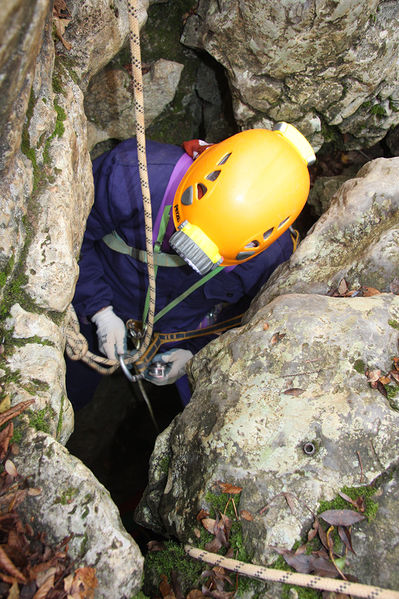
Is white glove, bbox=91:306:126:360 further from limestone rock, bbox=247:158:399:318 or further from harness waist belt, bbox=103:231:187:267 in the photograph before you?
limestone rock, bbox=247:158:399:318

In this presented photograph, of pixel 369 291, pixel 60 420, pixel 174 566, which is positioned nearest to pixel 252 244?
pixel 369 291

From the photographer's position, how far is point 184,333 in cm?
480

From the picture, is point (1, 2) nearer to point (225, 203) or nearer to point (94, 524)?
point (225, 203)

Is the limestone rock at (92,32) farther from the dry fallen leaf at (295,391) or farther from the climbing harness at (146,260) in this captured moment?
the dry fallen leaf at (295,391)

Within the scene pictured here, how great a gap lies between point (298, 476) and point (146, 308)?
2388mm

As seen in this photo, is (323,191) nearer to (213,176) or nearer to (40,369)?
(213,176)

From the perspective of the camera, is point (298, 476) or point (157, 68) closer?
point (298, 476)

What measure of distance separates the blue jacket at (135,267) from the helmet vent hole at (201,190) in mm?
460

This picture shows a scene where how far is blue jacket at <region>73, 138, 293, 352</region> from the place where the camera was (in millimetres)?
3596

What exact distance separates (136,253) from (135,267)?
0.26 meters

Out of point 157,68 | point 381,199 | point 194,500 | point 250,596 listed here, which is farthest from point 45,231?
point 157,68

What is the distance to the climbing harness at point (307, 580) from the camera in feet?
6.35

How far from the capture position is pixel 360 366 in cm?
248

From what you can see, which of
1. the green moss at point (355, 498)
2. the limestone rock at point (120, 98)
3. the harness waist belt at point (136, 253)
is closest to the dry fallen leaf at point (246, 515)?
the green moss at point (355, 498)
